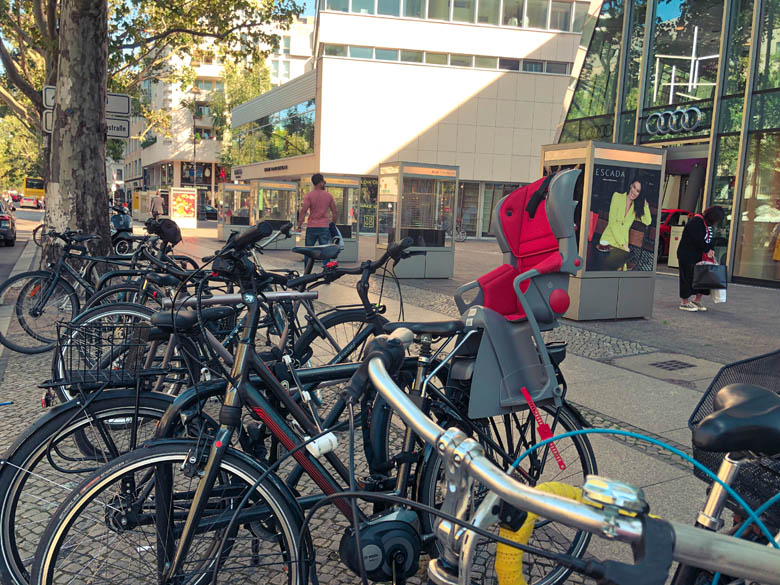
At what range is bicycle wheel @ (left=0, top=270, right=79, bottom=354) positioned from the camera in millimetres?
6148

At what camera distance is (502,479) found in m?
0.95

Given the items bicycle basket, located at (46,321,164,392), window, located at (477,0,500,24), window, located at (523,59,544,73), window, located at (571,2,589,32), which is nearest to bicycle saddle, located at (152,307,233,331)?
bicycle basket, located at (46,321,164,392)

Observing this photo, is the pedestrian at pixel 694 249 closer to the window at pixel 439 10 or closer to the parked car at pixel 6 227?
the parked car at pixel 6 227

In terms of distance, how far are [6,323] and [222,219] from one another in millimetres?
16696

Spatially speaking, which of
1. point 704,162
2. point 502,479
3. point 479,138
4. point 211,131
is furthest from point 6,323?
point 211,131

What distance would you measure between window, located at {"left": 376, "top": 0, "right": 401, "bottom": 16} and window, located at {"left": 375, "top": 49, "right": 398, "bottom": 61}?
1.76 metres

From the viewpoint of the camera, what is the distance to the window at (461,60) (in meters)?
33.4

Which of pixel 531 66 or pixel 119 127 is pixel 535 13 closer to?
pixel 531 66

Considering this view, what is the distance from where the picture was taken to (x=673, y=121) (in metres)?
15.4

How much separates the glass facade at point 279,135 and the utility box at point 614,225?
26597 millimetres

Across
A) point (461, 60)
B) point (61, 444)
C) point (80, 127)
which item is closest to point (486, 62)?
point (461, 60)

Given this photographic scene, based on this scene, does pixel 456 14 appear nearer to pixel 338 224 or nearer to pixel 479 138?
pixel 479 138

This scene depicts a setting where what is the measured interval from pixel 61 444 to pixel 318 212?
10728 millimetres

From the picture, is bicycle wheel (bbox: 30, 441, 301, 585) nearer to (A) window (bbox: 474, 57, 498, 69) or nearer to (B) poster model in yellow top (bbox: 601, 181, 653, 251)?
(B) poster model in yellow top (bbox: 601, 181, 653, 251)
